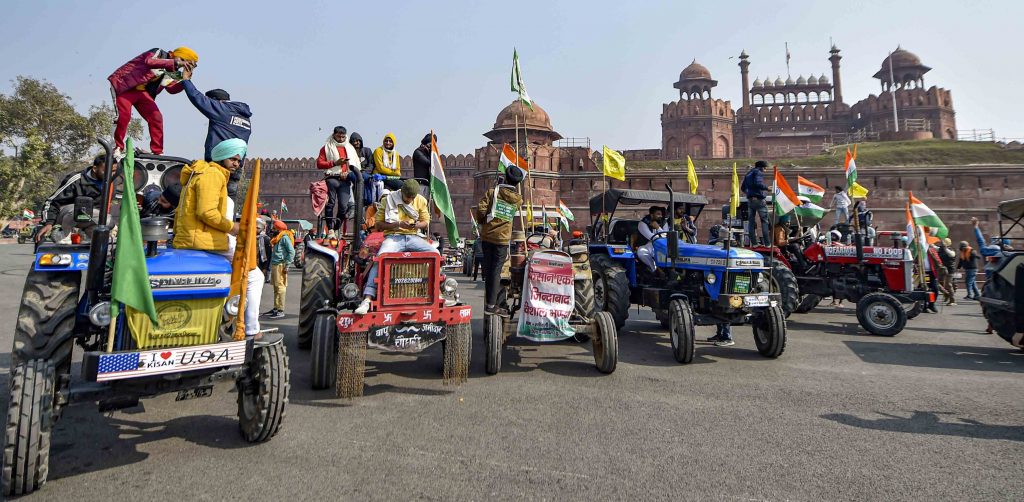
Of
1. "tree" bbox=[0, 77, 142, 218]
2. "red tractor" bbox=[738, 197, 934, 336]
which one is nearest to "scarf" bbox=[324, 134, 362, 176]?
"red tractor" bbox=[738, 197, 934, 336]

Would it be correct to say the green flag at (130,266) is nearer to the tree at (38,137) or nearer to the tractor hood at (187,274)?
the tractor hood at (187,274)

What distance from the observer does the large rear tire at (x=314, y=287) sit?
581cm

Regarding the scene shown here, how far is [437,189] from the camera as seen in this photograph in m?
6.24

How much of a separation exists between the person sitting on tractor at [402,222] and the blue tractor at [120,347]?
4.99 ft

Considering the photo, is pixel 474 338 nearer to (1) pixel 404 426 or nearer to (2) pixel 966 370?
(1) pixel 404 426

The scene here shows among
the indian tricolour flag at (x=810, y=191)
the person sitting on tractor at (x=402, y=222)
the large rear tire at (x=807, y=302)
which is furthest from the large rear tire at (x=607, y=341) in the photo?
the indian tricolour flag at (x=810, y=191)

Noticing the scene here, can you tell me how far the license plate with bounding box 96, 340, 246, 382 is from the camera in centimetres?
255

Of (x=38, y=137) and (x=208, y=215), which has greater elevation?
(x=38, y=137)

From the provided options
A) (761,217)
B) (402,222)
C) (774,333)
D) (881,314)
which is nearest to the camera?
(402,222)

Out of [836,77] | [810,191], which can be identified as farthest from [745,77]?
[810,191]

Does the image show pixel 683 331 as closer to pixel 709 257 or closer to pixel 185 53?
pixel 709 257

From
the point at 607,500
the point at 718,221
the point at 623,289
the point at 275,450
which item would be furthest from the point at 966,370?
the point at 718,221

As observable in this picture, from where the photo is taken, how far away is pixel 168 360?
2.67 metres

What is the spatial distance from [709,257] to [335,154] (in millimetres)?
5243
